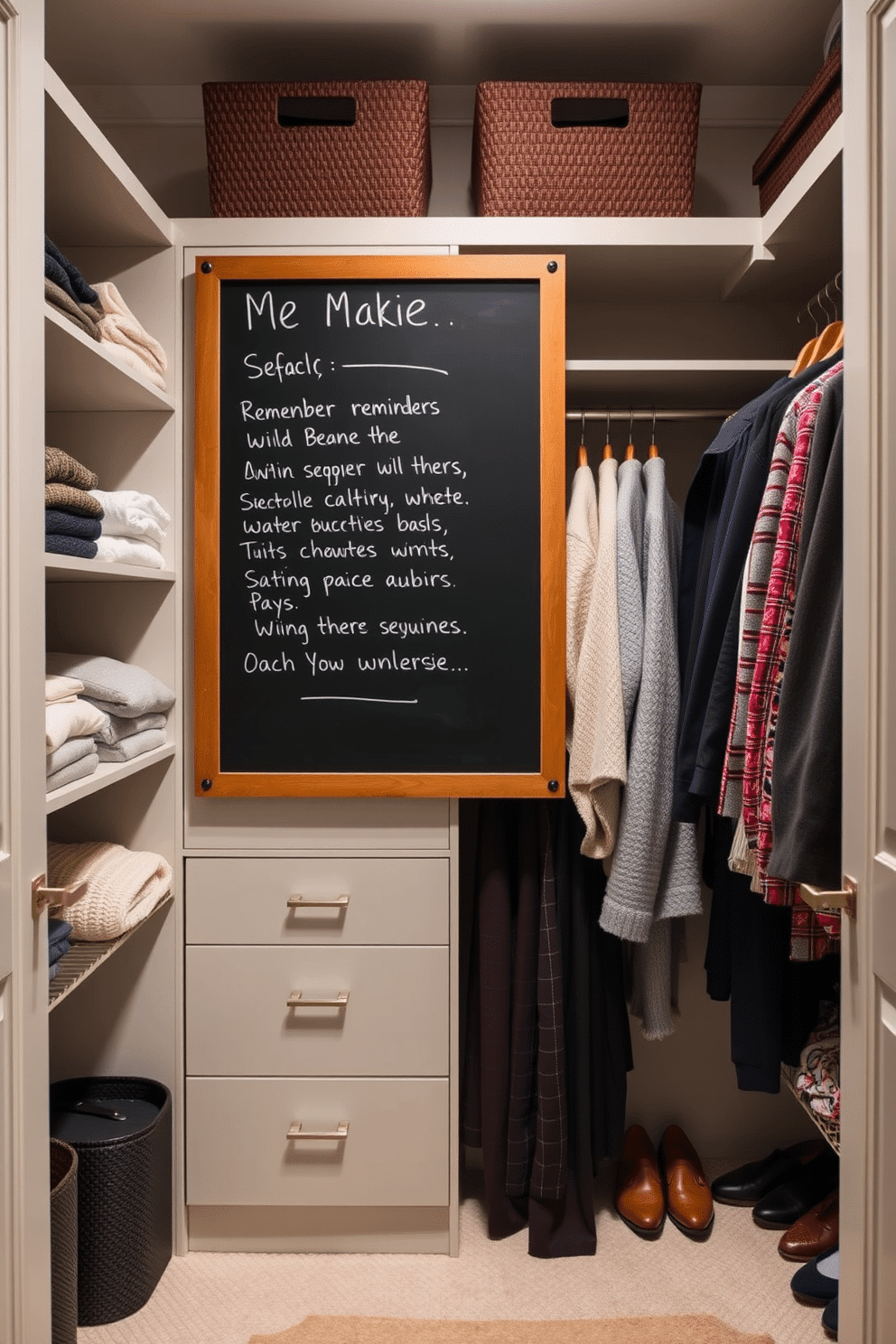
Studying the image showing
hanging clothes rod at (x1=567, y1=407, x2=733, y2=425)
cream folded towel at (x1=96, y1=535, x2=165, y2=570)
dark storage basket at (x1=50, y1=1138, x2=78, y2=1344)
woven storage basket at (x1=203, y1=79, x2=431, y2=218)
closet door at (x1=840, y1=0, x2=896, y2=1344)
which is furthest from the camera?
hanging clothes rod at (x1=567, y1=407, x2=733, y2=425)

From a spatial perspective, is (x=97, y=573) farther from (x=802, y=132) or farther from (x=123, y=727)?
(x=802, y=132)

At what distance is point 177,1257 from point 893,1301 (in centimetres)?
139

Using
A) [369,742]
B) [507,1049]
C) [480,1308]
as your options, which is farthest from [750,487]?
[480,1308]

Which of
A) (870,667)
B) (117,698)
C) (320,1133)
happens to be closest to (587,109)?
(870,667)

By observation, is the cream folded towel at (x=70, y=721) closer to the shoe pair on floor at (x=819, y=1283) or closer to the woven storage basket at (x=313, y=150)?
the woven storage basket at (x=313, y=150)

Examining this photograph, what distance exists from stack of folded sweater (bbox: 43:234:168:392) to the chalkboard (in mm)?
99

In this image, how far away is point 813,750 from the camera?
3.74ft

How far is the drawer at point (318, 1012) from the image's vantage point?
1.81 metres

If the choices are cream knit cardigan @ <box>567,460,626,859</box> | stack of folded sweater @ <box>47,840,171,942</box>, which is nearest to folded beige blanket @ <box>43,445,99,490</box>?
stack of folded sweater @ <box>47,840,171,942</box>

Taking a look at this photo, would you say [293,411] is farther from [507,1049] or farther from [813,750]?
[507,1049]

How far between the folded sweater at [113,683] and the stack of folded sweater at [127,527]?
0.19 m

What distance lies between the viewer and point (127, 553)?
62.7 inches

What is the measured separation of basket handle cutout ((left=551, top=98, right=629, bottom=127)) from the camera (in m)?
1.74

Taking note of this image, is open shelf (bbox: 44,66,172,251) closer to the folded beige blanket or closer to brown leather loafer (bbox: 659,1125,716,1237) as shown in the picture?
the folded beige blanket
